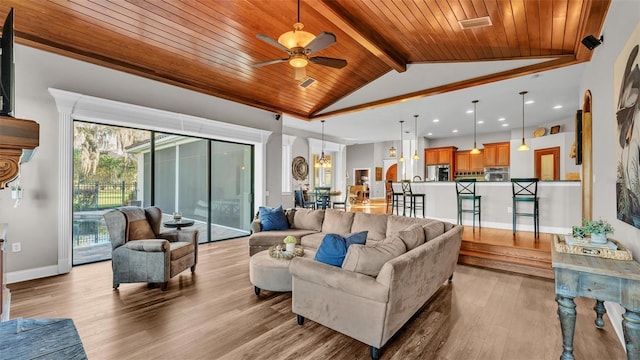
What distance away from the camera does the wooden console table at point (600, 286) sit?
5.37 feet

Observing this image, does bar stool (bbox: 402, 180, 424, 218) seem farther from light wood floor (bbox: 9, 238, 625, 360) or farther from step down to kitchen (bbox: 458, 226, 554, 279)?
light wood floor (bbox: 9, 238, 625, 360)

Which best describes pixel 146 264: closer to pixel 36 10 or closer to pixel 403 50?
pixel 36 10

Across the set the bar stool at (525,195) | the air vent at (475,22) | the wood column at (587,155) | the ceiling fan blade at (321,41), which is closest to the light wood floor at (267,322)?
the wood column at (587,155)

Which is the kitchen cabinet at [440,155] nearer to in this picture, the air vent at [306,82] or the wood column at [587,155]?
the wood column at [587,155]

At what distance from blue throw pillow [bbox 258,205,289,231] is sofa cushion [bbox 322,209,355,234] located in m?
0.68

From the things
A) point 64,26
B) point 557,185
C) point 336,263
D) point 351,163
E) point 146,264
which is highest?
point 64,26

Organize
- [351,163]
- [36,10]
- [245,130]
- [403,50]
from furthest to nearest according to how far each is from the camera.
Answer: [351,163] → [245,130] → [403,50] → [36,10]

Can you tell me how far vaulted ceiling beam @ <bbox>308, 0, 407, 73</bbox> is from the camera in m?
3.09

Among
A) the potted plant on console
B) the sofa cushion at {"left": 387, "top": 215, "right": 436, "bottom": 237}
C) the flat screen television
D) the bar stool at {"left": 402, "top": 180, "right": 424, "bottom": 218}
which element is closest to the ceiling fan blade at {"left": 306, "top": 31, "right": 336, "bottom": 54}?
the flat screen television

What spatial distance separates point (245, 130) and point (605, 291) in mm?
5785

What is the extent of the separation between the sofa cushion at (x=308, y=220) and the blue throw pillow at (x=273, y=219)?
0.69ft

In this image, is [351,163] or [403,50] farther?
[351,163]

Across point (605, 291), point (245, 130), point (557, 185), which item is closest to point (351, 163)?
point (245, 130)

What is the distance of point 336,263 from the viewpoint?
92.3 inches
